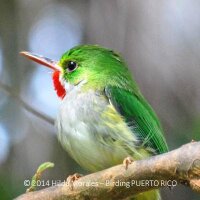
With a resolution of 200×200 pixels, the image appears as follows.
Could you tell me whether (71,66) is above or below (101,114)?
above

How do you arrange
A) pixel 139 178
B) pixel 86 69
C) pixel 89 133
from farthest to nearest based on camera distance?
pixel 86 69, pixel 89 133, pixel 139 178

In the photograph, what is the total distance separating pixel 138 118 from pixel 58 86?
55cm

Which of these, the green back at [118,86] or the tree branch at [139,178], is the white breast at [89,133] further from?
the tree branch at [139,178]

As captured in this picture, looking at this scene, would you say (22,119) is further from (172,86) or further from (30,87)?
(172,86)

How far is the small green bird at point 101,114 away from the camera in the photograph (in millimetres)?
3211

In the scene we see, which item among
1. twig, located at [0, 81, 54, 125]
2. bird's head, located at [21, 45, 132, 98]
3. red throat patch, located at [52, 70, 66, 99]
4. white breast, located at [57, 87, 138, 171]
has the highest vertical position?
bird's head, located at [21, 45, 132, 98]

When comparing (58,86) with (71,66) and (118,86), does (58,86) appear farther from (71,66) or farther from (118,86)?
(118,86)

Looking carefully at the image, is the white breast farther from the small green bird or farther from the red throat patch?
the red throat patch

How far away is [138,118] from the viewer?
341 cm

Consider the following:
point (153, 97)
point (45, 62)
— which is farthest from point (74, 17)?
point (45, 62)

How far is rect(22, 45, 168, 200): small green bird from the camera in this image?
10.5ft

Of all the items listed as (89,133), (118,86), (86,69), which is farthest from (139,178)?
(86,69)

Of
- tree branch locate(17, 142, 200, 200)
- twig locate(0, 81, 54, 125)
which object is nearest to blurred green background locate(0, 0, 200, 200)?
twig locate(0, 81, 54, 125)

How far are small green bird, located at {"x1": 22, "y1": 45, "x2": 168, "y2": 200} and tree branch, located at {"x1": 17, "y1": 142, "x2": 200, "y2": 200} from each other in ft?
1.15
